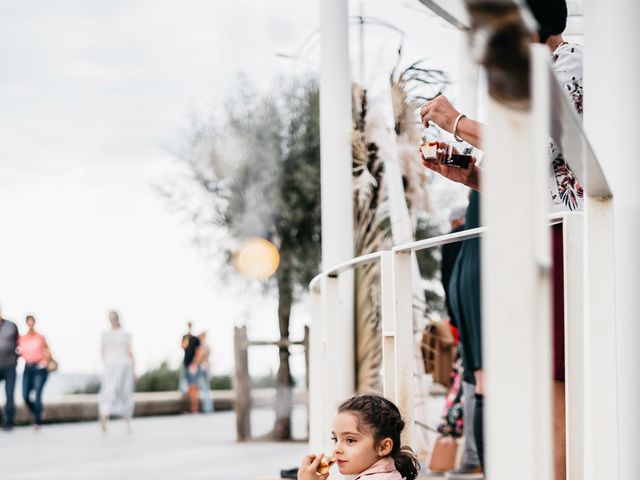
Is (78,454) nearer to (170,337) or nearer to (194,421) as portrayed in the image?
(194,421)

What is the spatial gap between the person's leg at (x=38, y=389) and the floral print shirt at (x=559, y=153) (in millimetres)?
10847

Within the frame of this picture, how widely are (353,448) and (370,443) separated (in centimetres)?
4

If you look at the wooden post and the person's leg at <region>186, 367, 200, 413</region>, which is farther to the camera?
the person's leg at <region>186, 367, 200, 413</region>

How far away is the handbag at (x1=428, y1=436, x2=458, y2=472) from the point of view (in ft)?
22.0

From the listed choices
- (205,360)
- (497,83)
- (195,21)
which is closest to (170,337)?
(205,360)

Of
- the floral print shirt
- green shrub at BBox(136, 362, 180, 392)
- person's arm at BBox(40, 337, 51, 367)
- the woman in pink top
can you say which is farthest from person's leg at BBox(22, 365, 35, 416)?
the floral print shirt

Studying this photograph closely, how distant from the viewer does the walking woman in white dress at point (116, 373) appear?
12.7 m

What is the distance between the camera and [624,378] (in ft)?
6.98

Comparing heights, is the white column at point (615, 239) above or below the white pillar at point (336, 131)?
below

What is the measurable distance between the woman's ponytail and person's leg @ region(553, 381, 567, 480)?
329mm

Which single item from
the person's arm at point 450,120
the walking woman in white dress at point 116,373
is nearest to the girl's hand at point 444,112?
the person's arm at point 450,120

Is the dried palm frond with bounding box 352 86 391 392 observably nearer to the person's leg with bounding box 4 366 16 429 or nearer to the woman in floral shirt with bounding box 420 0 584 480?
the woman in floral shirt with bounding box 420 0 584 480

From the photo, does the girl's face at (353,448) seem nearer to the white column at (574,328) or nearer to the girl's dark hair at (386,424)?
the girl's dark hair at (386,424)

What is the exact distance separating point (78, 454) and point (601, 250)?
7.83m
